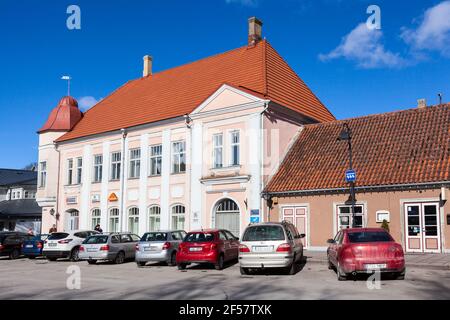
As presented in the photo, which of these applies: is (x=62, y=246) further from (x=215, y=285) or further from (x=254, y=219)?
(x=215, y=285)

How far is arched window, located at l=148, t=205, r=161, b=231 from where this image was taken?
30.4 m

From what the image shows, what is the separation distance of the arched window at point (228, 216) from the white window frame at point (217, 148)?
2025 millimetres

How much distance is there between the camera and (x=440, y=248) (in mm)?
20750

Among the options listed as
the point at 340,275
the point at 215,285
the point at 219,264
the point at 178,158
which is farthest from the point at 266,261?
the point at 178,158

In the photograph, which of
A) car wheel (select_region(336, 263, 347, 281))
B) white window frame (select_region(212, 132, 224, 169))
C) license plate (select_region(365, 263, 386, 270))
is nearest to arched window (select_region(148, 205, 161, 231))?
white window frame (select_region(212, 132, 224, 169))

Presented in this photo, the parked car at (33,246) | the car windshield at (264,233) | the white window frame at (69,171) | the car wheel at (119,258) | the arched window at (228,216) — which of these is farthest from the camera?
the white window frame at (69,171)

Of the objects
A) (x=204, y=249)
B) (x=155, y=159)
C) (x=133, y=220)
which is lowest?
(x=204, y=249)

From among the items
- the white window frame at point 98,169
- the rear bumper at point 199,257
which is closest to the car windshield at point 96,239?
the rear bumper at point 199,257

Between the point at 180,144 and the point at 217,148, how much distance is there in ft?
10.6

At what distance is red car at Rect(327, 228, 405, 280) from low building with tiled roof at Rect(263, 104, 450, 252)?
8.14 m

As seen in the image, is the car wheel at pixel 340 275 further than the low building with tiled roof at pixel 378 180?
No

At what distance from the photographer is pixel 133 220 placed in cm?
3184

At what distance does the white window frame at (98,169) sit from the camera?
113 feet

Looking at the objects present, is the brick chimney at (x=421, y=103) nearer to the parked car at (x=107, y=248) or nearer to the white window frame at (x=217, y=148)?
the white window frame at (x=217, y=148)
